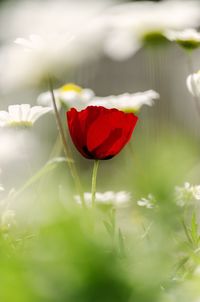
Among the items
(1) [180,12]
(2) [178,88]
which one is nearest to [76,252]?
(1) [180,12]

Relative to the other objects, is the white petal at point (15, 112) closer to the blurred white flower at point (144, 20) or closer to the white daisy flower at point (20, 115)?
the white daisy flower at point (20, 115)

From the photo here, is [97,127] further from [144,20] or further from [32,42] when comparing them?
[144,20]

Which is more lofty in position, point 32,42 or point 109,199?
point 32,42

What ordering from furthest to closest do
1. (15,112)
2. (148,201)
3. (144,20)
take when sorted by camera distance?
(144,20), (15,112), (148,201)

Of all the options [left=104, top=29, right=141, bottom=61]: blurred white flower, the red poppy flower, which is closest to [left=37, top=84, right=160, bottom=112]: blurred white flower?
[left=104, top=29, right=141, bottom=61]: blurred white flower

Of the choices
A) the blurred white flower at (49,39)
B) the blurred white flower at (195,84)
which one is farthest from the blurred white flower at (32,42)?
the blurred white flower at (195,84)

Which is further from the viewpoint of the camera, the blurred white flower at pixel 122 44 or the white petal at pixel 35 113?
the blurred white flower at pixel 122 44

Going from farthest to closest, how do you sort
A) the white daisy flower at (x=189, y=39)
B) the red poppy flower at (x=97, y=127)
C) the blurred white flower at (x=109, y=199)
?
1. the white daisy flower at (x=189, y=39)
2. the blurred white flower at (x=109, y=199)
3. the red poppy flower at (x=97, y=127)

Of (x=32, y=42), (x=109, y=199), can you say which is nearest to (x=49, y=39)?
(x=32, y=42)
